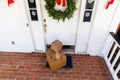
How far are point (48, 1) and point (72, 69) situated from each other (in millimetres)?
1686

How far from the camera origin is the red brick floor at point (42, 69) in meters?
2.86

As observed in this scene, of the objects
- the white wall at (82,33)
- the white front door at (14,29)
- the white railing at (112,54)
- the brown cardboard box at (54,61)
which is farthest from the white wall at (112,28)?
the white front door at (14,29)

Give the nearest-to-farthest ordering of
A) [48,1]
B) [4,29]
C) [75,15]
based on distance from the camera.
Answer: [48,1] < [75,15] < [4,29]

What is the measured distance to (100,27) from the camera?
2.80 meters

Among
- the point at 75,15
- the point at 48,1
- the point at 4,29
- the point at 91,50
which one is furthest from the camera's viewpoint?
the point at 91,50

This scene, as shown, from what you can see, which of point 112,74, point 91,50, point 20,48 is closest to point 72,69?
point 91,50

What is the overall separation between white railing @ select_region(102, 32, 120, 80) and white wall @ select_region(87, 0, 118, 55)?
142mm

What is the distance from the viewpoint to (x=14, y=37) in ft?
10.2

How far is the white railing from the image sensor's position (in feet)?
8.81

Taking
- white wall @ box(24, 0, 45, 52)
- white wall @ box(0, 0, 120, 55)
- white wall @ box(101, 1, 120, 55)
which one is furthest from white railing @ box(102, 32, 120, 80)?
white wall @ box(24, 0, 45, 52)

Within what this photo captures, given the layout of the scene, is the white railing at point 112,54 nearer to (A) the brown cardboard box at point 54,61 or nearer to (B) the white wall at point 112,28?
(B) the white wall at point 112,28

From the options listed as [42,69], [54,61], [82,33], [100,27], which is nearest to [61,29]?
[82,33]

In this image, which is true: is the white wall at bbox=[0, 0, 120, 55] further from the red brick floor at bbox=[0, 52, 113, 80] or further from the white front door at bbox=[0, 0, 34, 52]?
the red brick floor at bbox=[0, 52, 113, 80]

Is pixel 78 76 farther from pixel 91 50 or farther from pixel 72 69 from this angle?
pixel 91 50
